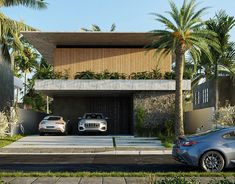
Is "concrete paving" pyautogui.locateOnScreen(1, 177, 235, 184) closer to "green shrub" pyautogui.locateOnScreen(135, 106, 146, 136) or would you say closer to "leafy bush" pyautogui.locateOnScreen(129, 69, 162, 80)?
"green shrub" pyautogui.locateOnScreen(135, 106, 146, 136)

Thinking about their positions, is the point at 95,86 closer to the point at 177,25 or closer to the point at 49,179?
the point at 177,25

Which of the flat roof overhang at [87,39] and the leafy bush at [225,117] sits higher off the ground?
the flat roof overhang at [87,39]

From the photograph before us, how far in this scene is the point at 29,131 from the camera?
116 ft

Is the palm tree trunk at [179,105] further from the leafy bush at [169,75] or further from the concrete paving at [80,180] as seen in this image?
the concrete paving at [80,180]

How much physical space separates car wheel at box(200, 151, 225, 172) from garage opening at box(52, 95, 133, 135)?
21691 millimetres

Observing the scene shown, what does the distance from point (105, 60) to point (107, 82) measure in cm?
357

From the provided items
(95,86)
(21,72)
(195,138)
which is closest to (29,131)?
(95,86)

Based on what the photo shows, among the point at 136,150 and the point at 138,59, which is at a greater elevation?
the point at 138,59

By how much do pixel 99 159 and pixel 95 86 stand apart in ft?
40.1

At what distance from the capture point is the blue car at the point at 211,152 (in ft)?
46.0

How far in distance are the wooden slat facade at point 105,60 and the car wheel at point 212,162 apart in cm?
1929

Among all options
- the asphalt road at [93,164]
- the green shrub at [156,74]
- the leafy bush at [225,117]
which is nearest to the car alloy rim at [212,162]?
the asphalt road at [93,164]

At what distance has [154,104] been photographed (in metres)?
30.2

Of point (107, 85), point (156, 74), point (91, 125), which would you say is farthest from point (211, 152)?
point (156, 74)
